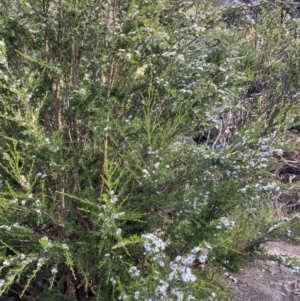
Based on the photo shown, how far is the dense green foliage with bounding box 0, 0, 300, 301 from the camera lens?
2270 millimetres

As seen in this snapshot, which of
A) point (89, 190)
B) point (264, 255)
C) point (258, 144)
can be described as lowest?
point (264, 255)

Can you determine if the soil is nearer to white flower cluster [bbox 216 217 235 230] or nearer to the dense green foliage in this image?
the dense green foliage

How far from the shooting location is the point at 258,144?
8.41 feet

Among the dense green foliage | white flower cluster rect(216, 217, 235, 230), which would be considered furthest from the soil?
white flower cluster rect(216, 217, 235, 230)

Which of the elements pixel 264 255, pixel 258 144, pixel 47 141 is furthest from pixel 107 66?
pixel 264 255

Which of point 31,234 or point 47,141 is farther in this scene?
point 31,234

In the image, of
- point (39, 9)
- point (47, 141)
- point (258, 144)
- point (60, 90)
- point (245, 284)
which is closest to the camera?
point (47, 141)

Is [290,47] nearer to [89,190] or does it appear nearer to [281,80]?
[281,80]

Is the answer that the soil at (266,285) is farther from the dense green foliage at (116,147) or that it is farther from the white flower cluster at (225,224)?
the white flower cluster at (225,224)

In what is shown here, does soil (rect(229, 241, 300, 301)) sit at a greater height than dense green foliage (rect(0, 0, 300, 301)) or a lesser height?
lesser

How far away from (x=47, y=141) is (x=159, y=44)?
3.11 feet

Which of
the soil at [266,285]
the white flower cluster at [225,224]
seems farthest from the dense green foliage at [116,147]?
the soil at [266,285]

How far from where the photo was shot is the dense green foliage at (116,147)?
2.27 m

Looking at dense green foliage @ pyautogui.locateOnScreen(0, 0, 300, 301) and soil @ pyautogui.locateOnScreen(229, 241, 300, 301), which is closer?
dense green foliage @ pyautogui.locateOnScreen(0, 0, 300, 301)
